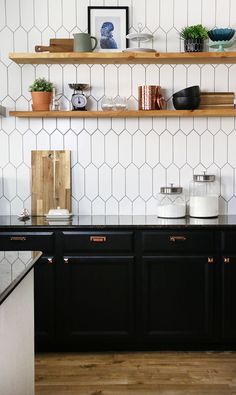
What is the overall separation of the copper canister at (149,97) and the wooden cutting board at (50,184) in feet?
2.41

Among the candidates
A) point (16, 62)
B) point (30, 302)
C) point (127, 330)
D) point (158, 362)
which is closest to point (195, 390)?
point (158, 362)

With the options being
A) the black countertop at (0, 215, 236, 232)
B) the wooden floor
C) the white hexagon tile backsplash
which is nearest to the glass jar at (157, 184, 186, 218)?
the black countertop at (0, 215, 236, 232)

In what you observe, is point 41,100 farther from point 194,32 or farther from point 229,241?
point 229,241

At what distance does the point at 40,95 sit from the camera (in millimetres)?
4168

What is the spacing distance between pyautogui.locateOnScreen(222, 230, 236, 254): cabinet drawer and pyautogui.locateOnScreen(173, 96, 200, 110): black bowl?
1.01 meters

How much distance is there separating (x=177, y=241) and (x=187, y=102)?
1.07 m

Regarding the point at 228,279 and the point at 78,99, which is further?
the point at 78,99

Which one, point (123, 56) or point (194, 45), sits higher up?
point (194, 45)

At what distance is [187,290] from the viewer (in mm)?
3783

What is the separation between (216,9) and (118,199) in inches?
65.5

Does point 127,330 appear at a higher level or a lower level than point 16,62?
lower

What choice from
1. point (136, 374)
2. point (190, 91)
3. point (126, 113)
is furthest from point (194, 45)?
point (136, 374)

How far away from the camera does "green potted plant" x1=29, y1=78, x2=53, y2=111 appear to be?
417cm

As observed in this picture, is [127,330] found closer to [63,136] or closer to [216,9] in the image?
[63,136]
